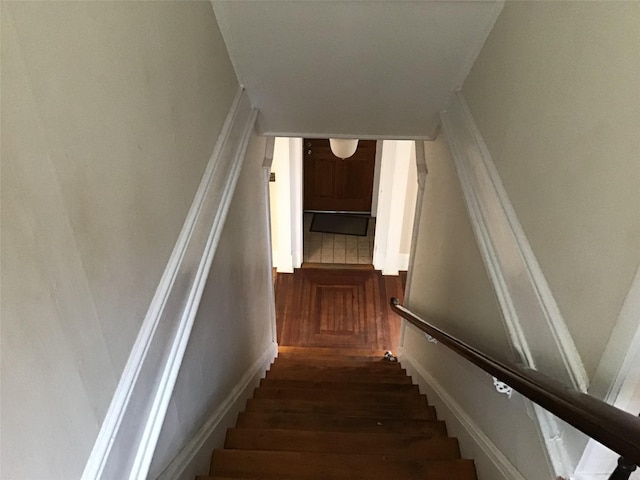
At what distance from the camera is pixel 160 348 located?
4.06ft

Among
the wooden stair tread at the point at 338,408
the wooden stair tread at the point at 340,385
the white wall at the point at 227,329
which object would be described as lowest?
the wooden stair tread at the point at 340,385

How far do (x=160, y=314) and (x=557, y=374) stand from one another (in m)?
0.97

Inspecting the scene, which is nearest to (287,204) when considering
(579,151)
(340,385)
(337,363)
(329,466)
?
(337,363)

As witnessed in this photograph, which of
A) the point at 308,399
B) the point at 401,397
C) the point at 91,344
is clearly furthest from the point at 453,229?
the point at 91,344

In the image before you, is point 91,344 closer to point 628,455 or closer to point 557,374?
point 628,455

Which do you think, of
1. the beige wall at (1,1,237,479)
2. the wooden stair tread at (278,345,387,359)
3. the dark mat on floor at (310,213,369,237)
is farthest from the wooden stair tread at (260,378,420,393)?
the dark mat on floor at (310,213,369,237)

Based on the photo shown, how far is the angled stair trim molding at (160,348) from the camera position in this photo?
3.39 feet

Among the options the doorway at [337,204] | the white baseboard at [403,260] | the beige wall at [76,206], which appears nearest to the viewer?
the beige wall at [76,206]

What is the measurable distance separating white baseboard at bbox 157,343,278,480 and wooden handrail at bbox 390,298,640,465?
3.24 feet

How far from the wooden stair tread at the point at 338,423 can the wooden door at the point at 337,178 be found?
404cm

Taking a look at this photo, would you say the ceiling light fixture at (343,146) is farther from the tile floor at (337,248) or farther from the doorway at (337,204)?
the tile floor at (337,248)

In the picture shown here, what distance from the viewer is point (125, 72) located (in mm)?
1059

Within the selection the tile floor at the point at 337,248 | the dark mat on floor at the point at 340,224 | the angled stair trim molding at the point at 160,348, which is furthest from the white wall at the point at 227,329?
the dark mat on floor at the point at 340,224

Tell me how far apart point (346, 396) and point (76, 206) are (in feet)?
7.09
